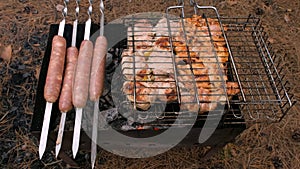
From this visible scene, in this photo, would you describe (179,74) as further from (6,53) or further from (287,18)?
(287,18)

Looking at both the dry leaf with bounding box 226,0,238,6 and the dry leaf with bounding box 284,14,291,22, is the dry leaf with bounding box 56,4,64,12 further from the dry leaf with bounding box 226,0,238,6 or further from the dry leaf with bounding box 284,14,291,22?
the dry leaf with bounding box 284,14,291,22

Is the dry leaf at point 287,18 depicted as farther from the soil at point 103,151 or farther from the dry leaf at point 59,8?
the dry leaf at point 59,8

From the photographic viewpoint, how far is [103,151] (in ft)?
12.5

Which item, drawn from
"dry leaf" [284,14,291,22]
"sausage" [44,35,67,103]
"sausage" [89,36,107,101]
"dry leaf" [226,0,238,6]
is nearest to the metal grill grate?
"sausage" [89,36,107,101]

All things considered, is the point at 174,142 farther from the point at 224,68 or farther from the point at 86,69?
the point at 86,69

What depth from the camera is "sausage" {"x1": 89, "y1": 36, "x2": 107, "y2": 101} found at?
2879mm

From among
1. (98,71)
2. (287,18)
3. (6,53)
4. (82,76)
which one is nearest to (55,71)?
(82,76)

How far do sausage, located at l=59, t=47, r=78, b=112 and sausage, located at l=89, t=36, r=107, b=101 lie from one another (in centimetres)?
23

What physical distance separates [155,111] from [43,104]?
121 cm

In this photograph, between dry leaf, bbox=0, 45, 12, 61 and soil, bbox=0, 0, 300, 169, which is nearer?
soil, bbox=0, 0, 300, 169

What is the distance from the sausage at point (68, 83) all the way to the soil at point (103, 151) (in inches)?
46.2

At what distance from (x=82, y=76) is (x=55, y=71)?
32 cm

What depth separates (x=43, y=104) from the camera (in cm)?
301

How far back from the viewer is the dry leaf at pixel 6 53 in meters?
4.63
